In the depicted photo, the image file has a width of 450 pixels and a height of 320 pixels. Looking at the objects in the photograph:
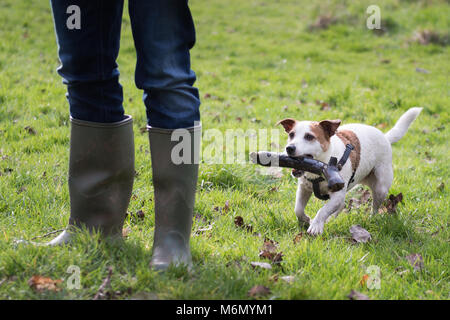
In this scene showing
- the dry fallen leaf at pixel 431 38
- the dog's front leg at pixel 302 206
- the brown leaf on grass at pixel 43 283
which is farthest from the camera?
the dry fallen leaf at pixel 431 38

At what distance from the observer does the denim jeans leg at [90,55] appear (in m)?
2.12

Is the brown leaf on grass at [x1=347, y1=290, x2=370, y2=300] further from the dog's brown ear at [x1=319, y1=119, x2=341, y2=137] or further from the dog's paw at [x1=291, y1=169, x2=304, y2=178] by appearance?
the dog's brown ear at [x1=319, y1=119, x2=341, y2=137]

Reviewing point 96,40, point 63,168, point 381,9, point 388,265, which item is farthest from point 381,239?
point 381,9

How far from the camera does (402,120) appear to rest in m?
3.71

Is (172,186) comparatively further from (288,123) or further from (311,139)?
(288,123)

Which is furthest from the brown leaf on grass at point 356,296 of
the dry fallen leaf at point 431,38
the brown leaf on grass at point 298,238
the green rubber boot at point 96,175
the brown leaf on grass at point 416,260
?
the dry fallen leaf at point 431,38

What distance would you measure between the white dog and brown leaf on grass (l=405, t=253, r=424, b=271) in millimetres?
525

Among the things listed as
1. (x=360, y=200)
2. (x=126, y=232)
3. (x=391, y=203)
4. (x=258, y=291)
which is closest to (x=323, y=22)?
(x=360, y=200)

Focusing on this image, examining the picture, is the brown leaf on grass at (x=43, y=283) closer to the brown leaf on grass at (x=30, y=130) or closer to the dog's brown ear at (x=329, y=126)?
the dog's brown ear at (x=329, y=126)

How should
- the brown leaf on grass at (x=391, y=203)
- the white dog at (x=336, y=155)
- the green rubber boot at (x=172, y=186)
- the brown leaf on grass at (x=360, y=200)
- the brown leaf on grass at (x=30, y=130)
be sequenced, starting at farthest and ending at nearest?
the brown leaf on grass at (x=30, y=130)
the brown leaf on grass at (x=360, y=200)
the brown leaf on grass at (x=391, y=203)
the white dog at (x=336, y=155)
the green rubber boot at (x=172, y=186)

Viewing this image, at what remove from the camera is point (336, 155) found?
2945mm

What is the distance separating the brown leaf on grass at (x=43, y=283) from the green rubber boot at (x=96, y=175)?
0.32 metres

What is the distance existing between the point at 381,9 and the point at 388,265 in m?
10.6
